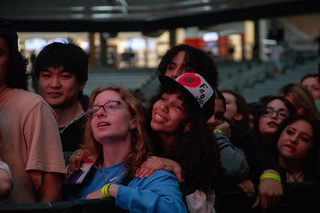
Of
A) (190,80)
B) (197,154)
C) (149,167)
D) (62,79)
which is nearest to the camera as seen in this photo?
(149,167)

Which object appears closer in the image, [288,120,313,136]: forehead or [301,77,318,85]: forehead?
[288,120,313,136]: forehead

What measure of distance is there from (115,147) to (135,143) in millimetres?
128

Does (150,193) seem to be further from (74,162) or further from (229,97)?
(229,97)

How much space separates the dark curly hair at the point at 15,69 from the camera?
269 centimetres

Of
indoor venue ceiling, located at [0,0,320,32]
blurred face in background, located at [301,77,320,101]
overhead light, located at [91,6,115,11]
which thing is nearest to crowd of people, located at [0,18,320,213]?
blurred face in background, located at [301,77,320,101]

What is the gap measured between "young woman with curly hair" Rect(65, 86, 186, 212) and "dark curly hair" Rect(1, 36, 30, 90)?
0.47m

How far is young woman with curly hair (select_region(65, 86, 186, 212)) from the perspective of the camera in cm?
268

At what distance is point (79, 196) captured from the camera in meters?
2.92

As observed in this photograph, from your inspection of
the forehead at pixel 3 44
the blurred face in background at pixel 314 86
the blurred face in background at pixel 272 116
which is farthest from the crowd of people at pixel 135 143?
the blurred face in background at pixel 314 86

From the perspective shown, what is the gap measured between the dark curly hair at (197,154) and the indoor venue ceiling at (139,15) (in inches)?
953

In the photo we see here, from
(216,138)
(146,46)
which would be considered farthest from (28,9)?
(216,138)

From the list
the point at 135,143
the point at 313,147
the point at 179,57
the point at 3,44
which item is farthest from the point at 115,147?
the point at 313,147

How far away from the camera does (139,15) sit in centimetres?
2906

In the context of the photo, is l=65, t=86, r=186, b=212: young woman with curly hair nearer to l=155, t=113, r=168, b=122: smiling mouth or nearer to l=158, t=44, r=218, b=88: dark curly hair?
l=155, t=113, r=168, b=122: smiling mouth
